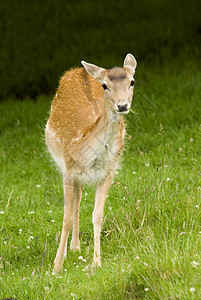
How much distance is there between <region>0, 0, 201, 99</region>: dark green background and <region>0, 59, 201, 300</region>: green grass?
1.01 metres

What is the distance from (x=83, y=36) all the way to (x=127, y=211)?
8.92 metres

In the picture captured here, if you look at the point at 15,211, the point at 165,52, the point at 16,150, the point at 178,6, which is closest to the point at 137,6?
the point at 178,6

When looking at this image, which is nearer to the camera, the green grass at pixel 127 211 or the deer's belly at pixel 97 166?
the green grass at pixel 127 211

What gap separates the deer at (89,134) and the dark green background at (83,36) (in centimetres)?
569

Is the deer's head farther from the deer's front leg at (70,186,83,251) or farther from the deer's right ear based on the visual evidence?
the deer's front leg at (70,186,83,251)

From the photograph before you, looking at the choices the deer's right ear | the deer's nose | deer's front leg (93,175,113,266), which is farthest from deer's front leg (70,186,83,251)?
the deer's nose

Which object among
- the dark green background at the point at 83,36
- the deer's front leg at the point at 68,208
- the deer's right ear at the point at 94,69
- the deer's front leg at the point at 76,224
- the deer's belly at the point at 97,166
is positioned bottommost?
the dark green background at the point at 83,36

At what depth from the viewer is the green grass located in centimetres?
481

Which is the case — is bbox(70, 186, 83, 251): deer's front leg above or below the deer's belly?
below

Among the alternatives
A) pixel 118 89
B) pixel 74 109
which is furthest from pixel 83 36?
pixel 118 89

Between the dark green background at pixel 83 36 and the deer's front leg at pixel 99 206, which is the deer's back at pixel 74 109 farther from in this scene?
the dark green background at pixel 83 36

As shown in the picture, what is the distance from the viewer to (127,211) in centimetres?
650

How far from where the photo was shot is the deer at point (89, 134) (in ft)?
19.0

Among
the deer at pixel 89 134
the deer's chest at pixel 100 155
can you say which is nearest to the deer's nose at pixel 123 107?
the deer at pixel 89 134
